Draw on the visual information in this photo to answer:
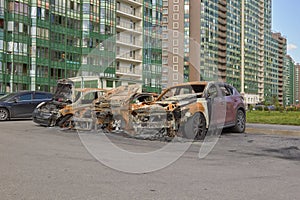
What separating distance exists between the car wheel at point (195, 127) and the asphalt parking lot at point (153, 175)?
3.43 feet

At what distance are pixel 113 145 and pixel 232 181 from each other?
4.66m

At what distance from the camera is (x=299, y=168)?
6672 millimetres

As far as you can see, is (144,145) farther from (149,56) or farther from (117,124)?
(149,56)

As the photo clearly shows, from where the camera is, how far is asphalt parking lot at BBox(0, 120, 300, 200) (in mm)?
4777

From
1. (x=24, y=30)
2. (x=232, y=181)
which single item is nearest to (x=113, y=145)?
(x=232, y=181)

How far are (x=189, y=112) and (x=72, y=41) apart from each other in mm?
50516

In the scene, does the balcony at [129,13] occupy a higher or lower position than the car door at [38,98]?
higher

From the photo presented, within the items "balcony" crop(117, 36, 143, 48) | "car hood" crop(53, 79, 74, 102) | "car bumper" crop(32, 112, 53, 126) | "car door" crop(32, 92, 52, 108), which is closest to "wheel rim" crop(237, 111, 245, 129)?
"car hood" crop(53, 79, 74, 102)

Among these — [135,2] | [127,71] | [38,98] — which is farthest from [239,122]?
[135,2]

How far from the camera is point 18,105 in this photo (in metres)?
18.8

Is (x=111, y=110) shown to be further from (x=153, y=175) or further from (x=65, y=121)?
(x=153, y=175)

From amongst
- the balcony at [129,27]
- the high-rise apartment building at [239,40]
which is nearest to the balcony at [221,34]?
the high-rise apartment building at [239,40]

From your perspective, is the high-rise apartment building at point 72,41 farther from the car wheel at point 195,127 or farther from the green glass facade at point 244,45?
the green glass facade at point 244,45

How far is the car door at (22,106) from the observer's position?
1877 centimetres
